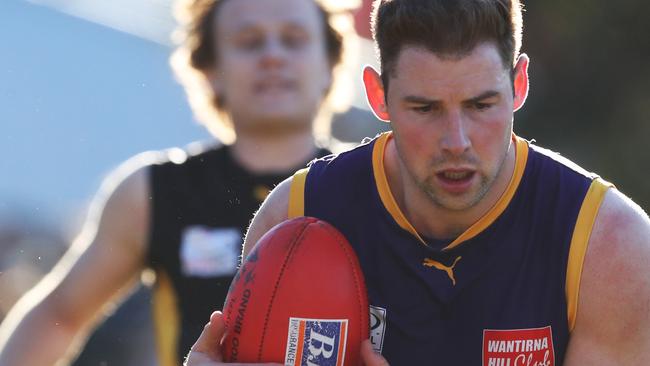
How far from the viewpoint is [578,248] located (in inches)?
144

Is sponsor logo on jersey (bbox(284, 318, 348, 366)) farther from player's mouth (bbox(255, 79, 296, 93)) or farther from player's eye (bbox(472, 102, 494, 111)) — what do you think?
player's mouth (bbox(255, 79, 296, 93))

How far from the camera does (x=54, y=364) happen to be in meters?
4.96

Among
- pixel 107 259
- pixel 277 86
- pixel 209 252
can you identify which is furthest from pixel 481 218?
pixel 107 259

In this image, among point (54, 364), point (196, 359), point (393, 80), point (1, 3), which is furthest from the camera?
point (1, 3)

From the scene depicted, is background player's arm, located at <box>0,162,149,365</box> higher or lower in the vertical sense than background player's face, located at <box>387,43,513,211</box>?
lower

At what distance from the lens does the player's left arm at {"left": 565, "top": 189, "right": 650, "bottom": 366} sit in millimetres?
3580

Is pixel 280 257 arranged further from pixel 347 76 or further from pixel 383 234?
pixel 347 76

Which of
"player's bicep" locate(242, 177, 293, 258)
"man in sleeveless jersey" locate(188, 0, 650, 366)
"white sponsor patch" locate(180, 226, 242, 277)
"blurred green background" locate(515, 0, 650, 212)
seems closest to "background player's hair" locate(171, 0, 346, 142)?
"white sponsor patch" locate(180, 226, 242, 277)

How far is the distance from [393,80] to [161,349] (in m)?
1.66

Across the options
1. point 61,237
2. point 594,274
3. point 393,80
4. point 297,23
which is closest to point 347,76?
point 297,23

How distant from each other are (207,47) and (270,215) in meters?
1.57

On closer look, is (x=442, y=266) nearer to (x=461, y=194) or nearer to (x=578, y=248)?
(x=461, y=194)

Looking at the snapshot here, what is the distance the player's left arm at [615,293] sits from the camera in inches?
141

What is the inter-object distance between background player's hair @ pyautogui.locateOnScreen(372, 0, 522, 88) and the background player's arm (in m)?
1.48
